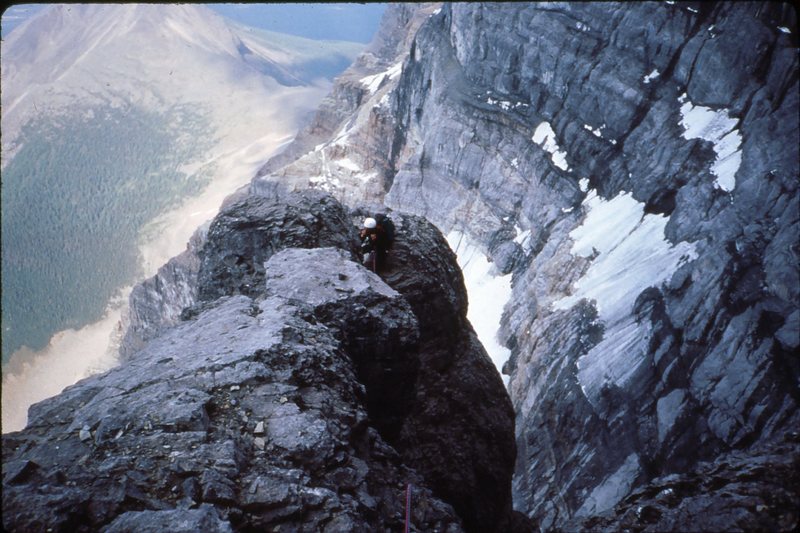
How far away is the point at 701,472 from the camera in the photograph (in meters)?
10.6

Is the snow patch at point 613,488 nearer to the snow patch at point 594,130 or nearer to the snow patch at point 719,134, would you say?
the snow patch at point 719,134

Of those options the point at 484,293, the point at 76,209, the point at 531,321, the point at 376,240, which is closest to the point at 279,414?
the point at 376,240

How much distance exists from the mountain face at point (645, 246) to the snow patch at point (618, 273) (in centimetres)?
15

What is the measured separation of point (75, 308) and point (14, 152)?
157 feet

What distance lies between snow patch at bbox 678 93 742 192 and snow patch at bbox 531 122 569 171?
15234 millimetres

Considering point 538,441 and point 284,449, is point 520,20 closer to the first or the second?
point 538,441

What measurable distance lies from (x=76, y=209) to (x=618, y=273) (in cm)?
11837

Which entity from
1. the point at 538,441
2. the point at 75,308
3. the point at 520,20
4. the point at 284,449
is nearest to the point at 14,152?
the point at 75,308

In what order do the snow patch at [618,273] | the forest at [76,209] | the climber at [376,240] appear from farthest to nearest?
→ 1. the forest at [76,209]
2. the snow patch at [618,273]
3. the climber at [376,240]

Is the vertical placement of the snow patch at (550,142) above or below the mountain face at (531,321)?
above

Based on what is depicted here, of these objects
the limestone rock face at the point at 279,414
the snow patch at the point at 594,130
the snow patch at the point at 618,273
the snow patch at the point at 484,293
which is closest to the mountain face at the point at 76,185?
the snow patch at the point at 484,293

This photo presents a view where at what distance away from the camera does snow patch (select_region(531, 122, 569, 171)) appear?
173ft

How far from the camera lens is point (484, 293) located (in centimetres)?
5878

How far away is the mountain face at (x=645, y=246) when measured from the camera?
25344 millimetres
